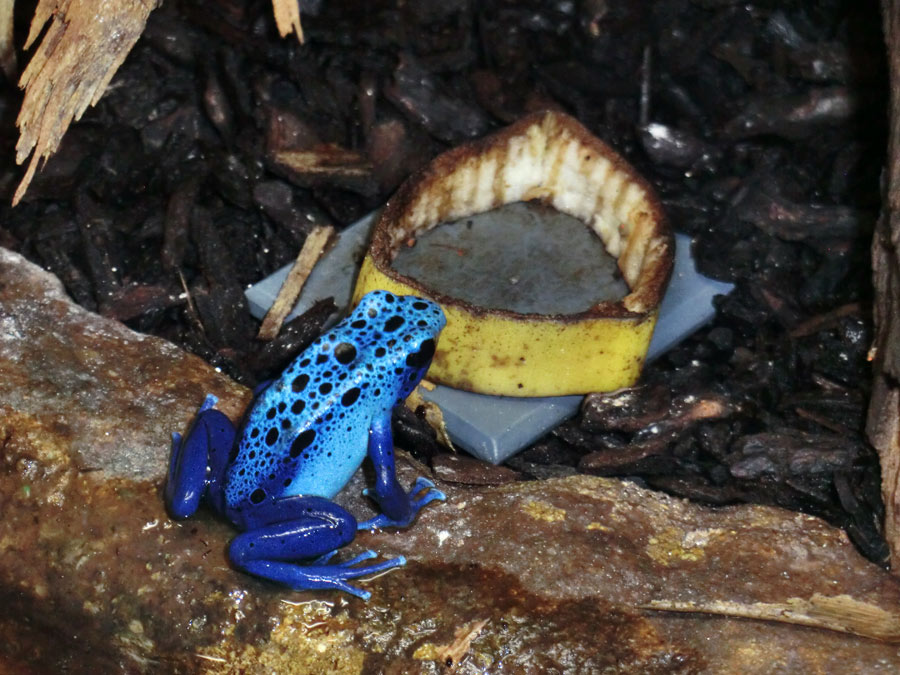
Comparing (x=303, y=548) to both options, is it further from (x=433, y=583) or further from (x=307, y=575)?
(x=433, y=583)

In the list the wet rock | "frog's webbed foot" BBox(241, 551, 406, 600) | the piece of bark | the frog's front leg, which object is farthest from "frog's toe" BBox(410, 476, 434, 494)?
the piece of bark

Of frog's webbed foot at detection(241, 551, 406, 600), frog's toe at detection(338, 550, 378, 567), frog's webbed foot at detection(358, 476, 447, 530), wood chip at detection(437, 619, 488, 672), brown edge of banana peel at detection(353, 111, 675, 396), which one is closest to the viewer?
wood chip at detection(437, 619, 488, 672)

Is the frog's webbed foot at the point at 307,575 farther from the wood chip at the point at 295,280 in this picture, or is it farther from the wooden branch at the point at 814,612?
the wood chip at the point at 295,280

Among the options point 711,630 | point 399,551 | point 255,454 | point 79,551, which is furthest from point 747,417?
point 79,551

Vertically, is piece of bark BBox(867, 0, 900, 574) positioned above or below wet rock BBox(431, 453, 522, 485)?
above

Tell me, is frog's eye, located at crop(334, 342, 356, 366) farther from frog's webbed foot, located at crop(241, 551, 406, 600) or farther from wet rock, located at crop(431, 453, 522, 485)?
frog's webbed foot, located at crop(241, 551, 406, 600)

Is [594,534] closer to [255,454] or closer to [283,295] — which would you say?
[255,454]

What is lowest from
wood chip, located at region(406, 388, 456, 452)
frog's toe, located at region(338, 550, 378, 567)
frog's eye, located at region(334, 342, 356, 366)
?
frog's toe, located at region(338, 550, 378, 567)

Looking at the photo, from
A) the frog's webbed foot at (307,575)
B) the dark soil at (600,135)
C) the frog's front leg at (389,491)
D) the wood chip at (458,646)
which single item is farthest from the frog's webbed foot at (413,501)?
the wood chip at (458,646)
